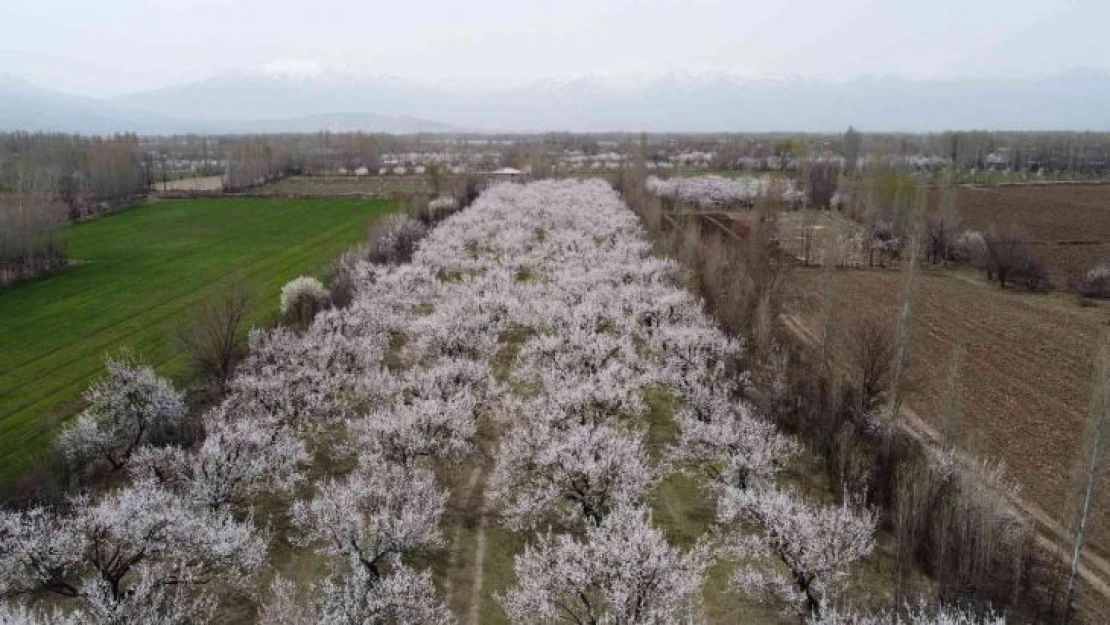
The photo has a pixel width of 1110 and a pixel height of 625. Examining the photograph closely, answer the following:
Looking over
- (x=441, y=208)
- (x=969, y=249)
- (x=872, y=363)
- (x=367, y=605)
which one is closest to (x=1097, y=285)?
(x=969, y=249)

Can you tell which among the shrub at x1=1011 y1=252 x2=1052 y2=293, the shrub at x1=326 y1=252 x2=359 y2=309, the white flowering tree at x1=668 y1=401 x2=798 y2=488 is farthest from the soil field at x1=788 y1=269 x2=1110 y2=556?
the shrub at x1=326 y1=252 x2=359 y2=309

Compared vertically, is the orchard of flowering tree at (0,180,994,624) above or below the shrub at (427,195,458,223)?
below

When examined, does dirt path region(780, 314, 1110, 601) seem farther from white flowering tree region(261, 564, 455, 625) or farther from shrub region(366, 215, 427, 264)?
shrub region(366, 215, 427, 264)

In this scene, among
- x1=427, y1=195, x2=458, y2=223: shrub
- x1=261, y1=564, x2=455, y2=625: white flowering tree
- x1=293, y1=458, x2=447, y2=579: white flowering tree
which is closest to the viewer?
x1=261, y1=564, x2=455, y2=625: white flowering tree

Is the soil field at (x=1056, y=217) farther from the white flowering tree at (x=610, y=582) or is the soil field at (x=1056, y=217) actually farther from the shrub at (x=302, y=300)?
the shrub at (x=302, y=300)

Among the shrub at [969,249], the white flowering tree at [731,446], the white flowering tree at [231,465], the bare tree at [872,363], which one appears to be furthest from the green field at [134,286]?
the shrub at [969,249]

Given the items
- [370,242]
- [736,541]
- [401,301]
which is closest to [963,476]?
[736,541]

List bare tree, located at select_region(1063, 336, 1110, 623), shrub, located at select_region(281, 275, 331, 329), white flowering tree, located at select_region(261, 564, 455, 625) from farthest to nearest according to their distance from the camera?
shrub, located at select_region(281, 275, 331, 329), bare tree, located at select_region(1063, 336, 1110, 623), white flowering tree, located at select_region(261, 564, 455, 625)

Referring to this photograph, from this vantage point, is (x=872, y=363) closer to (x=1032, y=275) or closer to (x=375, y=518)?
(x=375, y=518)
